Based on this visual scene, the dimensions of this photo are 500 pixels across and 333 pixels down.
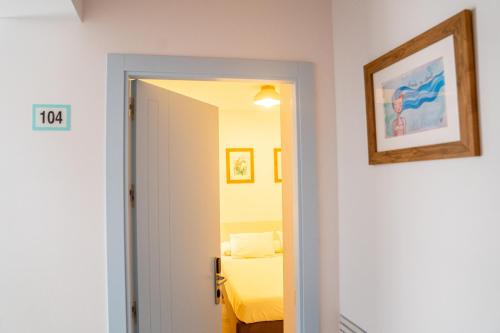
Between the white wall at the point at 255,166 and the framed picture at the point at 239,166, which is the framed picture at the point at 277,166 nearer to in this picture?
the white wall at the point at 255,166

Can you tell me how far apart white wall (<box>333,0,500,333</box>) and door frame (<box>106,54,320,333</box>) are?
161mm

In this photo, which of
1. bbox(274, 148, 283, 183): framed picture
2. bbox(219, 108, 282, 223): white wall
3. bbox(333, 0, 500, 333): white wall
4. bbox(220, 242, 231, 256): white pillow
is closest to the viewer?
bbox(333, 0, 500, 333): white wall

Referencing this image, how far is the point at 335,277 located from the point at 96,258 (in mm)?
1162

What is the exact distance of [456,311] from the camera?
108 cm

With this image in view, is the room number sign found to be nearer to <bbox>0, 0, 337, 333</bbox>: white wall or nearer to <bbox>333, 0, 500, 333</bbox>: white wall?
<bbox>0, 0, 337, 333</bbox>: white wall

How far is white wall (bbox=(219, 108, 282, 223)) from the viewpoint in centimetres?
487

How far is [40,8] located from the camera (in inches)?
58.9

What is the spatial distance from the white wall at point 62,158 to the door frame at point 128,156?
0.15ft

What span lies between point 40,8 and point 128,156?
0.72 m

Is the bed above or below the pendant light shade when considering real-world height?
below

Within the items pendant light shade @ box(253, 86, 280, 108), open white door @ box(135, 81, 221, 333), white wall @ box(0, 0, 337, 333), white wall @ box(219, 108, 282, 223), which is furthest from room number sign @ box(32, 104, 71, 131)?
white wall @ box(219, 108, 282, 223)

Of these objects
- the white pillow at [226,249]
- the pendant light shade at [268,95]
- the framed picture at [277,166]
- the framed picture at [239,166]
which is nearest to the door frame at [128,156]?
the pendant light shade at [268,95]

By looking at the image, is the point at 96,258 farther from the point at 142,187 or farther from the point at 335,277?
the point at 335,277

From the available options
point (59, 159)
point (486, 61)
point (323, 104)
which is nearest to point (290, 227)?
point (323, 104)
